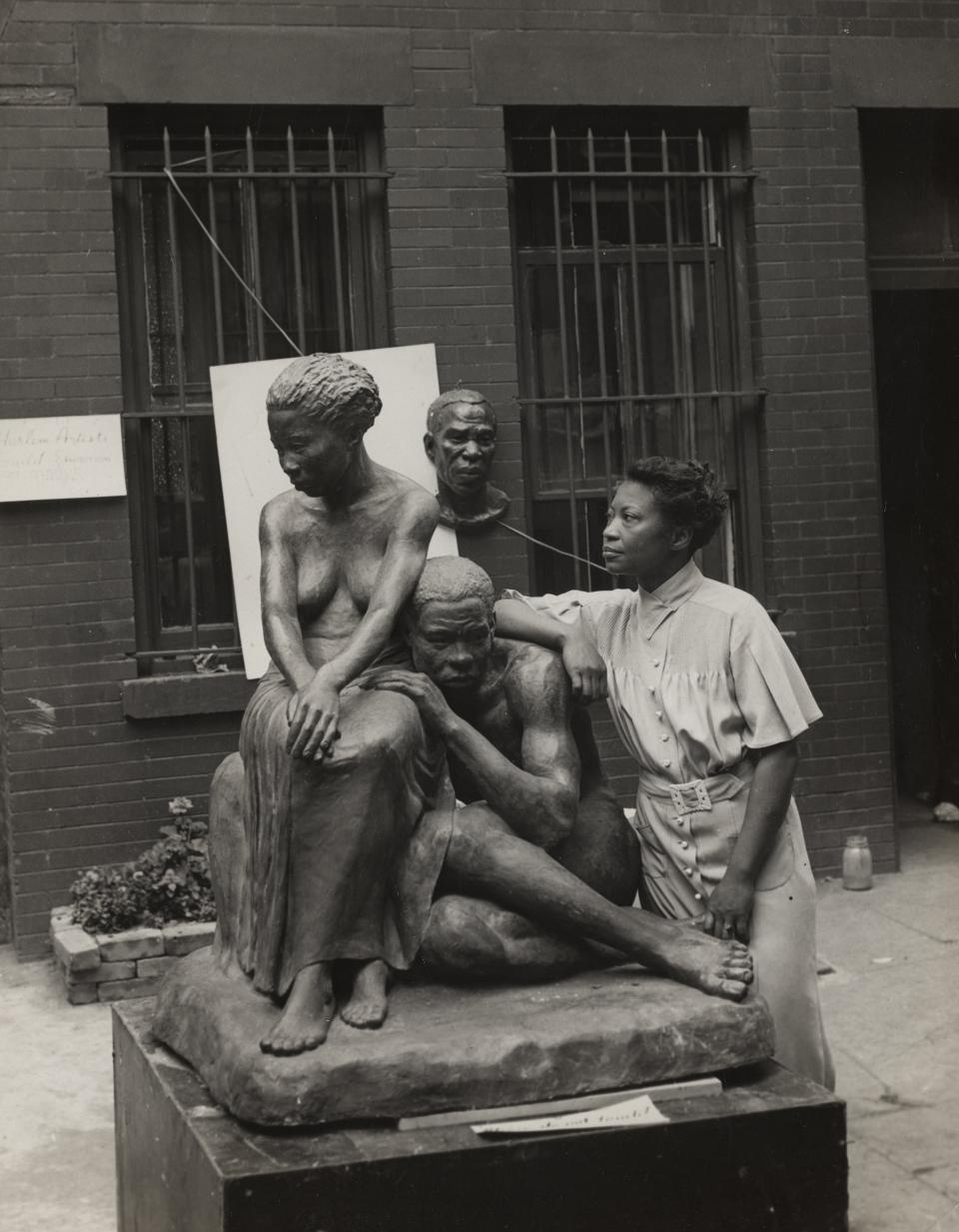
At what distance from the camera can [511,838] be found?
347cm

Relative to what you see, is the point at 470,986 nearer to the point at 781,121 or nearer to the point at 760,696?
the point at 760,696

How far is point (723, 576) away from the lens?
7875 millimetres

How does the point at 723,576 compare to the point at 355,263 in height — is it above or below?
below

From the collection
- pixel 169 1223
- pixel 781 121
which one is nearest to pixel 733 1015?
pixel 169 1223

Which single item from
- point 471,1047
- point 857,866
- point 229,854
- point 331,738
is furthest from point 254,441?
point 471,1047

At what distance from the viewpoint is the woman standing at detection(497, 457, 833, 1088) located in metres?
3.72

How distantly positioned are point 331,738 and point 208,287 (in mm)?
4493

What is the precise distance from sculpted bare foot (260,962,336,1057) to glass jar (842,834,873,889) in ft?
15.2

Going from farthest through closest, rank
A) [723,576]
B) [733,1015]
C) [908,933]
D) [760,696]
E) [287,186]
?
[723,576] → [287,186] → [908,933] → [760,696] → [733,1015]

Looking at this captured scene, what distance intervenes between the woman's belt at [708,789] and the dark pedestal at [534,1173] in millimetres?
683

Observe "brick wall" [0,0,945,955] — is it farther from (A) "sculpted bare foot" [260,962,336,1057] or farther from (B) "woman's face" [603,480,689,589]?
(A) "sculpted bare foot" [260,962,336,1057]

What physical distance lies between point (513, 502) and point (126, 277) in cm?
198

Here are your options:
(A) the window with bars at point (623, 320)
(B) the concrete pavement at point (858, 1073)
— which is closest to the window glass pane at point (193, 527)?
(A) the window with bars at point (623, 320)

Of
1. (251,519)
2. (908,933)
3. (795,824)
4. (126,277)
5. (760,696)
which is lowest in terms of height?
(908,933)
